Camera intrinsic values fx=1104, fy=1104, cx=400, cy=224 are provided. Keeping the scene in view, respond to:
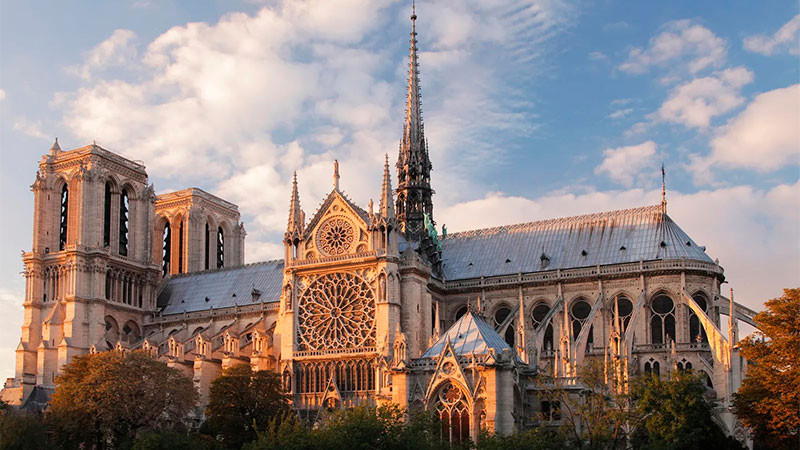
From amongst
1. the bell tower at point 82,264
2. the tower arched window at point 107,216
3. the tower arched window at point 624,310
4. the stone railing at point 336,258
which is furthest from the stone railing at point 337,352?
the tower arched window at point 107,216

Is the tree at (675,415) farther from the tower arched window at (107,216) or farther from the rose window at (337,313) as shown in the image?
the tower arched window at (107,216)

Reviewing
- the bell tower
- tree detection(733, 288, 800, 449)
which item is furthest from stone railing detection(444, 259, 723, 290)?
the bell tower

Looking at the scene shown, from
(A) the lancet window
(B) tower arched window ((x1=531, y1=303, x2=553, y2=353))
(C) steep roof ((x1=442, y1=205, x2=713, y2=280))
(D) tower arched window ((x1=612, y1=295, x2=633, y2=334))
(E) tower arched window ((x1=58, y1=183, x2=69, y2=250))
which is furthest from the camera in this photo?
(E) tower arched window ((x1=58, y1=183, x2=69, y2=250))

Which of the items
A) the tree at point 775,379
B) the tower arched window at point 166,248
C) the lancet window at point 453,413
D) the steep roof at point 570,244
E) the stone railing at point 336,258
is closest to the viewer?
the tree at point 775,379

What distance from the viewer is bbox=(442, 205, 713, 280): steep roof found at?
67.7 metres

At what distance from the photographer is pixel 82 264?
3125 inches

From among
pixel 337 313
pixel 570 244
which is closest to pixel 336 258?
pixel 337 313

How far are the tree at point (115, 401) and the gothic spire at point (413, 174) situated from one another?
2043cm

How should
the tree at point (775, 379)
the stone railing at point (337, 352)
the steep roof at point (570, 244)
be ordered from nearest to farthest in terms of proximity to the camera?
1. the tree at point (775, 379)
2. the stone railing at point (337, 352)
3. the steep roof at point (570, 244)

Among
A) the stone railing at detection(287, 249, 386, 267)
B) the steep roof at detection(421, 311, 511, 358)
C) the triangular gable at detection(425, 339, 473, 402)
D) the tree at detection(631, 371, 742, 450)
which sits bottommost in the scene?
the tree at detection(631, 371, 742, 450)

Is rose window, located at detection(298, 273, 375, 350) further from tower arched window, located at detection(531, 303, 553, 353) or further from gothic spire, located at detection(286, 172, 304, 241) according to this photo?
tower arched window, located at detection(531, 303, 553, 353)

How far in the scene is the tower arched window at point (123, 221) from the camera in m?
84.9

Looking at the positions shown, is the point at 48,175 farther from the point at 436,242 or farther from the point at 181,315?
the point at 436,242

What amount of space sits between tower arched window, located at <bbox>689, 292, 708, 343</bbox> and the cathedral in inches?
3.6
